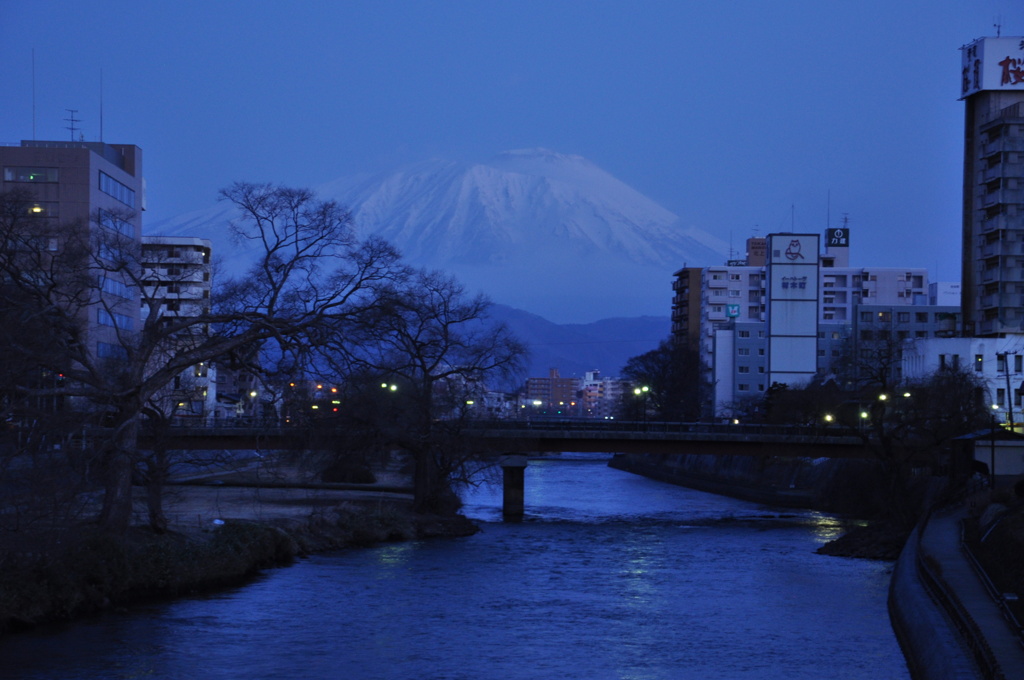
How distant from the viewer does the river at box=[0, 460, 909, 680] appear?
25.2 m

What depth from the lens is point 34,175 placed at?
7919 centimetres

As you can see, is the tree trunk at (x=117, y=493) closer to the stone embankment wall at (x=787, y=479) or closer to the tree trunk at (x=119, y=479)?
the tree trunk at (x=119, y=479)

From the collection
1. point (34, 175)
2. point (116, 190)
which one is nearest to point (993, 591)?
point (34, 175)

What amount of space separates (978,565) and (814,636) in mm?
5800

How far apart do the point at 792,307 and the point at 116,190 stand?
71.2m

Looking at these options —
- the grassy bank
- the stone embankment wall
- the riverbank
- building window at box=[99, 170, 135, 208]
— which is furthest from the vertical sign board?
the grassy bank

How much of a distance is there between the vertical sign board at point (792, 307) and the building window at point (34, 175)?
7355cm

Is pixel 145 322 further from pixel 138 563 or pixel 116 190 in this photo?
pixel 116 190

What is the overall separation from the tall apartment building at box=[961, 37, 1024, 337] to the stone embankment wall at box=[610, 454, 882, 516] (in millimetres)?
20032

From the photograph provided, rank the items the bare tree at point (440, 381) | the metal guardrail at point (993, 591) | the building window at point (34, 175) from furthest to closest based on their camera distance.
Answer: the building window at point (34, 175), the bare tree at point (440, 381), the metal guardrail at point (993, 591)

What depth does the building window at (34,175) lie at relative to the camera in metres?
79.1

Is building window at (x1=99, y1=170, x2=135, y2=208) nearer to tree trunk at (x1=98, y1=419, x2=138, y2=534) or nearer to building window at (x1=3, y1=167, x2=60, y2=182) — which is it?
building window at (x1=3, y1=167, x2=60, y2=182)

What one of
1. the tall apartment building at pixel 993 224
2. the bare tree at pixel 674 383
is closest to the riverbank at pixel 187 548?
the tall apartment building at pixel 993 224

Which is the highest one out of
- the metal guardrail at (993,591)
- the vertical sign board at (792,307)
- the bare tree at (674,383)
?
the vertical sign board at (792,307)
